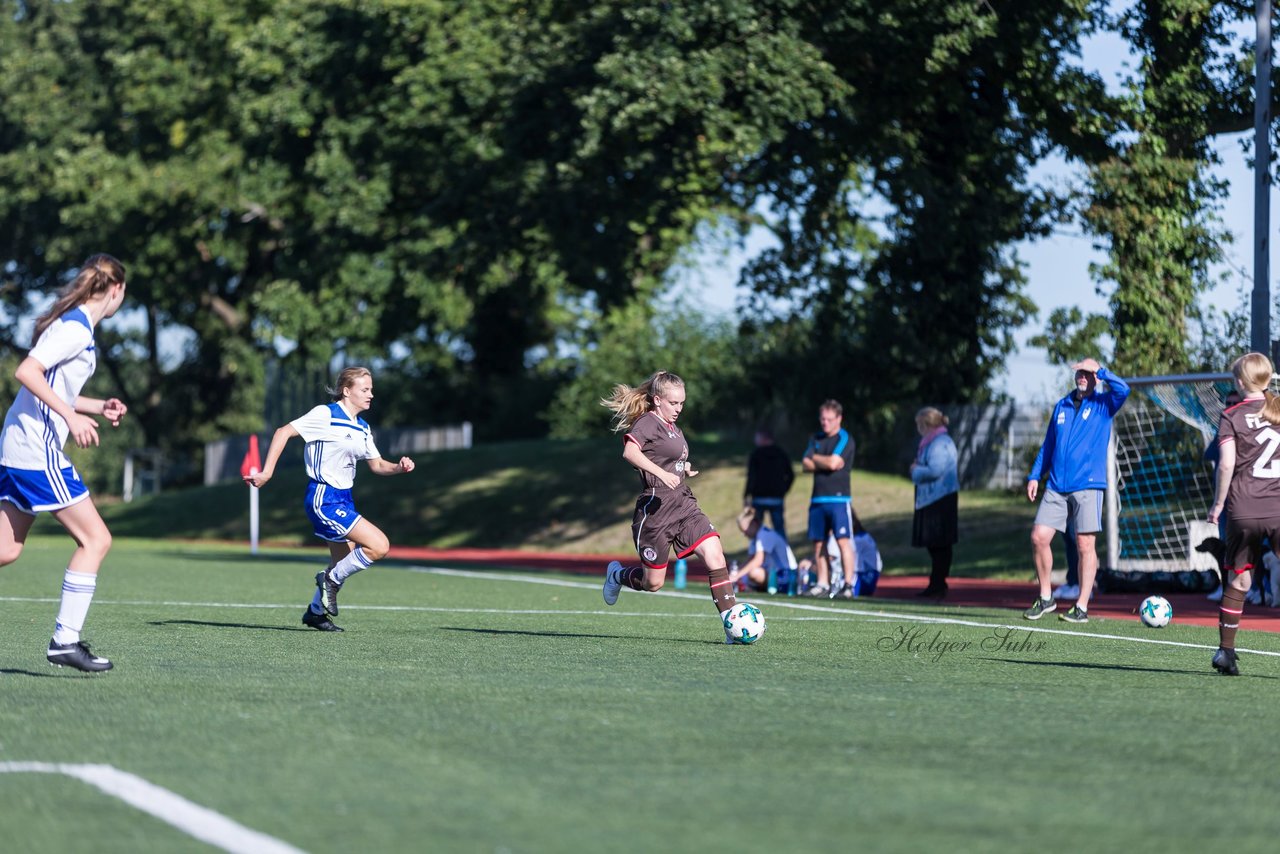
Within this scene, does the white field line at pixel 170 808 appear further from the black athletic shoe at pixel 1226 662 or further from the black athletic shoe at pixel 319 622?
the black athletic shoe at pixel 1226 662

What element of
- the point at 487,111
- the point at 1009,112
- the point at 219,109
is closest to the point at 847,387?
the point at 1009,112

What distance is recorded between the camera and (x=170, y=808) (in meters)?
5.04

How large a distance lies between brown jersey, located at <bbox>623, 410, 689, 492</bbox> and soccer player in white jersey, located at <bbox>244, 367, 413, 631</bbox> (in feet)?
5.40

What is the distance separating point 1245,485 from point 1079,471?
3.79m

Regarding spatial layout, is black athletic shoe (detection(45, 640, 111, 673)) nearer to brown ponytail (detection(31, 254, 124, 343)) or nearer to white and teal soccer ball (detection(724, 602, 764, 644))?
brown ponytail (detection(31, 254, 124, 343))

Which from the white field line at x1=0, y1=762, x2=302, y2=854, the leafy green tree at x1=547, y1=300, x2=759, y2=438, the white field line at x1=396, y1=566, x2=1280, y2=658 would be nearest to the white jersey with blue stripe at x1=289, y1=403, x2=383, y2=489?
the white field line at x1=396, y1=566, x2=1280, y2=658

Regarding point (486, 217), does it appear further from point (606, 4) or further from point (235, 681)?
point (235, 681)

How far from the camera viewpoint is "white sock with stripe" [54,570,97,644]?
837cm

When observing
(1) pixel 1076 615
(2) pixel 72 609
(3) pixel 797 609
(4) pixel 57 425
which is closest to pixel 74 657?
(2) pixel 72 609

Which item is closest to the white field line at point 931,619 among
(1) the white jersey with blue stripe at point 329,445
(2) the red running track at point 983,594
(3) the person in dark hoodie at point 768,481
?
(2) the red running track at point 983,594

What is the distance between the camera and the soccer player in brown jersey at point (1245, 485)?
30.3 feet

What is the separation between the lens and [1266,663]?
10.1 metres

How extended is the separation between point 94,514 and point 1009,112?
72.8 ft

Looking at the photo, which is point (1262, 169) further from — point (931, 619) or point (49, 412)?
point (49, 412)
